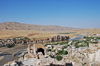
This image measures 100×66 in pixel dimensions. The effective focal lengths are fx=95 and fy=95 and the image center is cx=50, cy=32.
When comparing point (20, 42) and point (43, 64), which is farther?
point (20, 42)

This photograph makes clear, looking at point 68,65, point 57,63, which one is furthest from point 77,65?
point 57,63

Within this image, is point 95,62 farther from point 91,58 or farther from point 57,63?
point 57,63

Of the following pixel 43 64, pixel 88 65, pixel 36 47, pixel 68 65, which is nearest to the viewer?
pixel 43 64

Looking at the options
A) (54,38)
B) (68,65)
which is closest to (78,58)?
(68,65)

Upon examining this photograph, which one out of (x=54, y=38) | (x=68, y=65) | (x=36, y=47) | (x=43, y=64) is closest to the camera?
(x=43, y=64)

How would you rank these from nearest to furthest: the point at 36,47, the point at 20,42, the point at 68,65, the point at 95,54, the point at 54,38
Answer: the point at 68,65, the point at 95,54, the point at 36,47, the point at 20,42, the point at 54,38

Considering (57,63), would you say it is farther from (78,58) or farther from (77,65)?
(78,58)

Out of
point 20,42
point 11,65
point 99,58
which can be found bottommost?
point 20,42

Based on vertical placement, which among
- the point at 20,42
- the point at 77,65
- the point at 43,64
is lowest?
the point at 20,42

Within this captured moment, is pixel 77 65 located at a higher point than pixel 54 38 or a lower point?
higher
